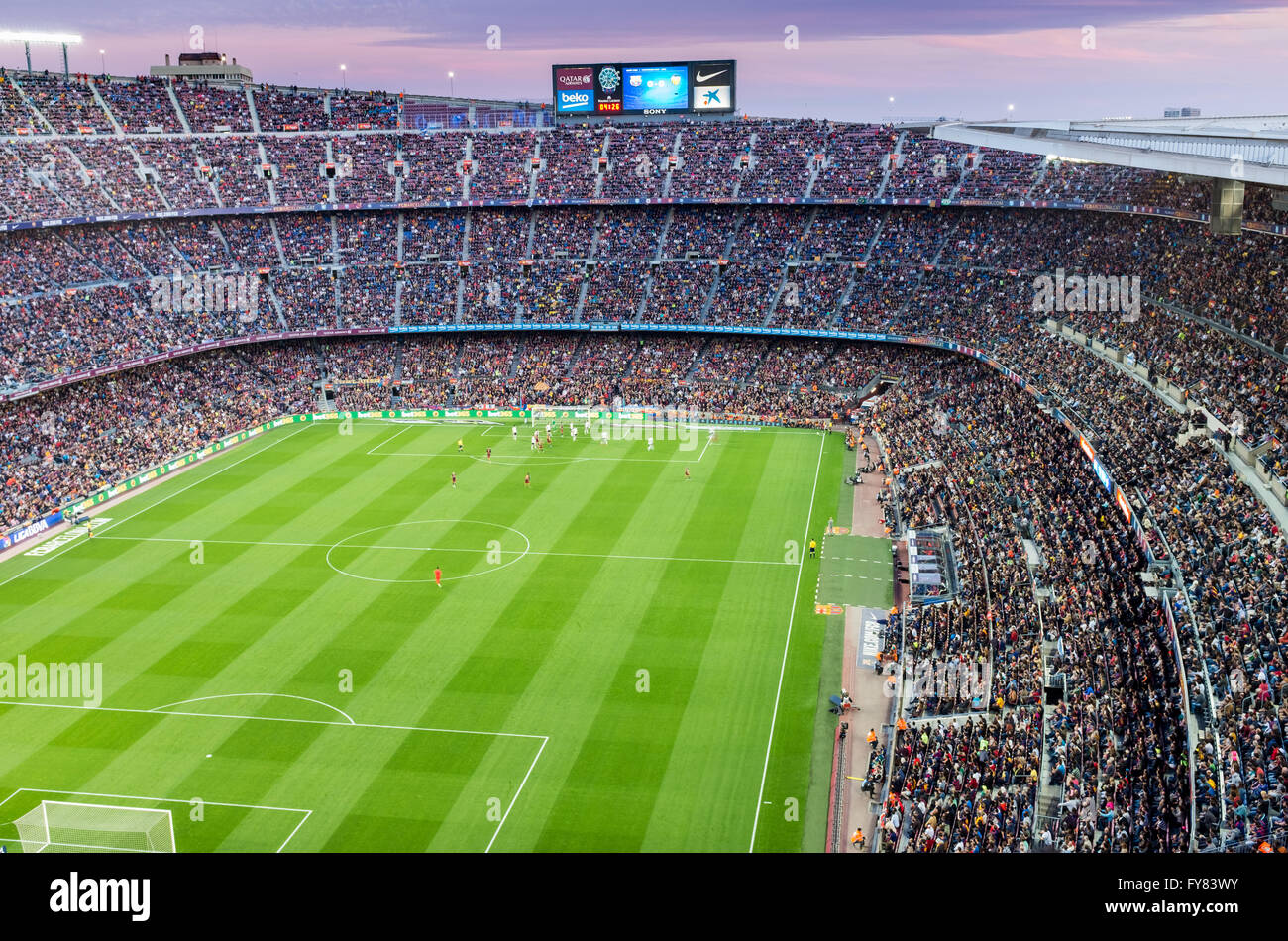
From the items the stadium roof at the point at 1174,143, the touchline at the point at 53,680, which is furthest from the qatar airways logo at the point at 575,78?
the touchline at the point at 53,680

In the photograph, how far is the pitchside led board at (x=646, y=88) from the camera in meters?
85.5

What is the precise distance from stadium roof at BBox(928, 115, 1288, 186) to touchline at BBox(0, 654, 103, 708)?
127 ft

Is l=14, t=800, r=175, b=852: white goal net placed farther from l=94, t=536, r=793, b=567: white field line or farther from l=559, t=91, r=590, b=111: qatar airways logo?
l=559, t=91, r=590, b=111: qatar airways logo

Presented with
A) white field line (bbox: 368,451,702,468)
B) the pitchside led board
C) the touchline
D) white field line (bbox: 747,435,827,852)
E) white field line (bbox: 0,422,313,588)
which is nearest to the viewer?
white field line (bbox: 747,435,827,852)

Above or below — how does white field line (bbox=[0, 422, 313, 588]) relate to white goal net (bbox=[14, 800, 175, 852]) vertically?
above

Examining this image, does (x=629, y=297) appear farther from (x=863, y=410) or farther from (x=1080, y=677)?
(x=1080, y=677)

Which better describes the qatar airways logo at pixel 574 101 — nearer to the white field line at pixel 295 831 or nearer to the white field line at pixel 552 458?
the white field line at pixel 552 458

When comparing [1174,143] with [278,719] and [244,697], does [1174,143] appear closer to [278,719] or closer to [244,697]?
[278,719]

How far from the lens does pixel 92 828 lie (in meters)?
26.3

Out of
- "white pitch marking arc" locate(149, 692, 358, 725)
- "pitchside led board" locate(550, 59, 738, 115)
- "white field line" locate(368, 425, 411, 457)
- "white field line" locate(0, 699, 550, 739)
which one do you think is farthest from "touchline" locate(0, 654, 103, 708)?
"pitchside led board" locate(550, 59, 738, 115)

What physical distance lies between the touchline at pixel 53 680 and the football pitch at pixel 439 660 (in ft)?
1.26

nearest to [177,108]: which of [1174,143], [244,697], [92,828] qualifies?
[244,697]

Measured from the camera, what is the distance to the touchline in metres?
34.0
